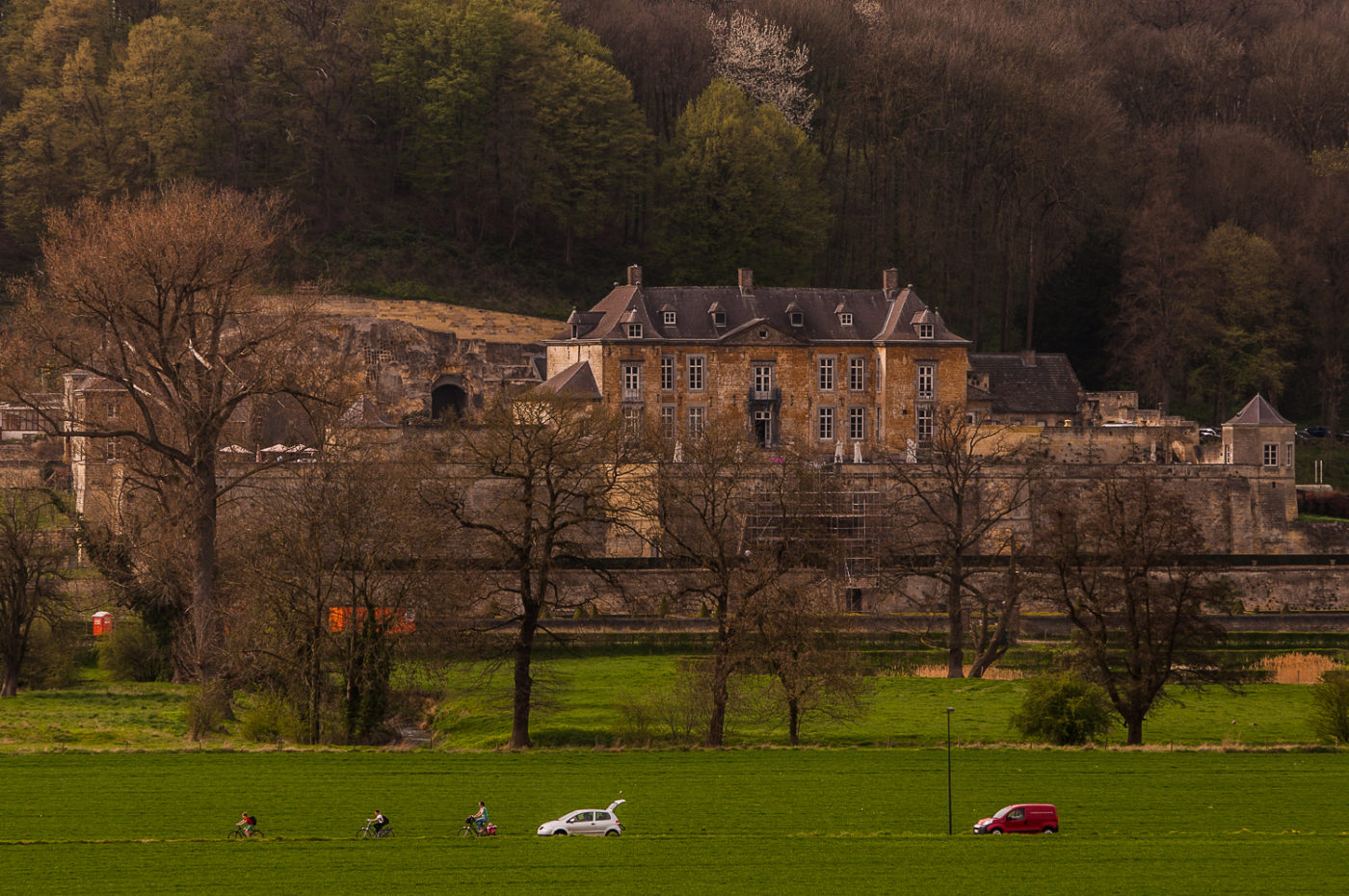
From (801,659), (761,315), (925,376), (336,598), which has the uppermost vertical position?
(761,315)

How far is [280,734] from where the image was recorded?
3459 cm

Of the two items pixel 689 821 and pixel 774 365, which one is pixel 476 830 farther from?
pixel 774 365

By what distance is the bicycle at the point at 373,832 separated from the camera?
25.8 metres

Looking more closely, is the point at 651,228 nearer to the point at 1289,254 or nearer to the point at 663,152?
the point at 663,152

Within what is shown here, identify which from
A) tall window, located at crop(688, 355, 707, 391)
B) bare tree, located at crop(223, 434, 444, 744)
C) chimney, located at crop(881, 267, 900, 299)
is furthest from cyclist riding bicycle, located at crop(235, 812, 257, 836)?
chimney, located at crop(881, 267, 900, 299)

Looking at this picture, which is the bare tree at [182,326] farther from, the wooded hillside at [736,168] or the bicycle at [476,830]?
the wooded hillside at [736,168]

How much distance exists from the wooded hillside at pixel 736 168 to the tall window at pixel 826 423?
34.9 feet

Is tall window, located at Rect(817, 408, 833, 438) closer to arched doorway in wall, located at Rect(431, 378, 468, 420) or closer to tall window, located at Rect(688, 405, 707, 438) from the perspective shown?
tall window, located at Rect(688, 405, 707, 438)

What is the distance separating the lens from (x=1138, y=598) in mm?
35812

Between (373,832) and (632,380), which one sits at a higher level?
(632,380)

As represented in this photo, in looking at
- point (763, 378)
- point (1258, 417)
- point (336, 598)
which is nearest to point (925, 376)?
point (763, 378)

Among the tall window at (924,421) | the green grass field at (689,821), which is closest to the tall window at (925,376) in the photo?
the tall window at (924,421)

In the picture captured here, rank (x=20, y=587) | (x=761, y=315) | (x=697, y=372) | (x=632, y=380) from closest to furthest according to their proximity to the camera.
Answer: (x=20, y=587) → (x=632, y=380) → (x=697, y=372) → (x=761, y=315)

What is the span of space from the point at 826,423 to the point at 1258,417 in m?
13.9
